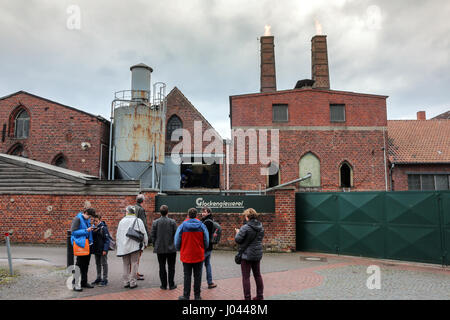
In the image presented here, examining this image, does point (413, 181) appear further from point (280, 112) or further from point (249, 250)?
point (249, 250)

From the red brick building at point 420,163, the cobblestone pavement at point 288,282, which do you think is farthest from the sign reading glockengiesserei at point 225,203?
the red brick building at point 420,163

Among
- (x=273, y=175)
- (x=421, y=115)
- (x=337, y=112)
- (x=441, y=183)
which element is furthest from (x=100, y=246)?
(x=421, y=115)

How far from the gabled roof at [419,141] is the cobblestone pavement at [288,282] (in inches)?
560

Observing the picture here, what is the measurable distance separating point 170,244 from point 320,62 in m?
23.8

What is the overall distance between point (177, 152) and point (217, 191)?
3.81m

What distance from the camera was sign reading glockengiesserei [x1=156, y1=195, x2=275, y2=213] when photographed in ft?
43.0

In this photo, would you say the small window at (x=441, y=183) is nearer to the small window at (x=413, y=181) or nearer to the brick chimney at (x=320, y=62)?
the small window at (x=413, y=181)

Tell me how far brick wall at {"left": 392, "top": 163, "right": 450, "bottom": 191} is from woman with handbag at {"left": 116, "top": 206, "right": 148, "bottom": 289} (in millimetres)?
19596

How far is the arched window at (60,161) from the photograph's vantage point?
21.2 m

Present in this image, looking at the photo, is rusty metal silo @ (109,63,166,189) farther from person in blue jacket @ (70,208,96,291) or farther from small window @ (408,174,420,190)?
small window @ (408,174,420,190)

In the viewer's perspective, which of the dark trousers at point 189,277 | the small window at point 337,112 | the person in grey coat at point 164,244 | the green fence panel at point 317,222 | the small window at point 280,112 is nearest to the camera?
the dark trousers at point 189,277

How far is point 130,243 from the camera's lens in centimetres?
723

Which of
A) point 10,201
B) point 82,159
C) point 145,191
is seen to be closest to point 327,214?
point 145,191
